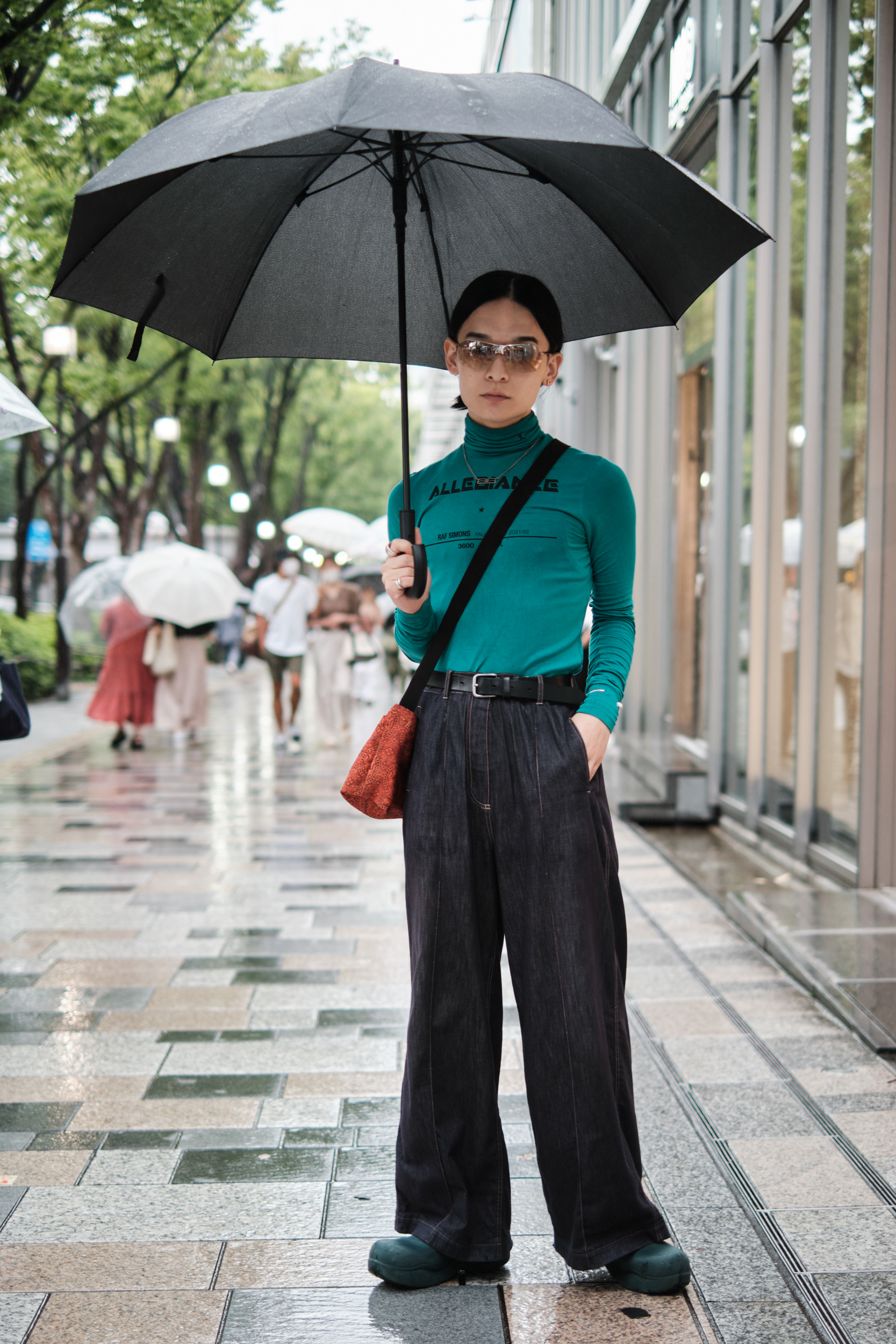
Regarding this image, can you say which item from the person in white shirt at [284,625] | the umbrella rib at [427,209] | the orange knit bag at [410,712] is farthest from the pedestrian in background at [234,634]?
the orange knit bag at [410,712]

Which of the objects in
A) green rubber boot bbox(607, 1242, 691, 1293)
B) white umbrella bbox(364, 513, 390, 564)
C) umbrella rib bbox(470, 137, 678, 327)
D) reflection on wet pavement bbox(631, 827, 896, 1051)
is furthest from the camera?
white umbrella bbox(364, 513, 390, 564)

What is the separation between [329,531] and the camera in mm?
22984

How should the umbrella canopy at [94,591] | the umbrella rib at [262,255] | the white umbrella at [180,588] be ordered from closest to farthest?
the umbrella rib at [262,255]
the white umbrella at [180,588]
the umbrella canopy at [94,591]

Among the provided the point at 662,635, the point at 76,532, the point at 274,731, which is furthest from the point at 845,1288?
the point at 76,532

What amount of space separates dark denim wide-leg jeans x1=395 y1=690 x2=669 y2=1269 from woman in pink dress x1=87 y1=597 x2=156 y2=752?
1121 cm

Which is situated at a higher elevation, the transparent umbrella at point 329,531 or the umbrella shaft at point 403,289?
the transparent umbrella at point 329,531

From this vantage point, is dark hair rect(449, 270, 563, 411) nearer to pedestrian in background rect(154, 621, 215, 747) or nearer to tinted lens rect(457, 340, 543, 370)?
tinted lens rect(457, 340, 543, 370)

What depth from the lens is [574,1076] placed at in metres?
2.67

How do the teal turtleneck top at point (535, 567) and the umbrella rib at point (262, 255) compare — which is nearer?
the teal turtleneck top at point (535, 567)

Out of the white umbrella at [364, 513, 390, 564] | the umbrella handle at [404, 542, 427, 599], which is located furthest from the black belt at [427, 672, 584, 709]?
the white umbrella at [364, 513, 390, 564]

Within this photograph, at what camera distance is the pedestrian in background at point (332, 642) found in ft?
45.6

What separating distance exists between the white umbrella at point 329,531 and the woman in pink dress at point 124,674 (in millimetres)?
9108

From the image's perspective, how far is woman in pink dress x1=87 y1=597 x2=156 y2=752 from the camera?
13516 millimetres

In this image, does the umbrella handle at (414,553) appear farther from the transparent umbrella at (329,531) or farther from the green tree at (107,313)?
the transparent umbrella at (329,531)
